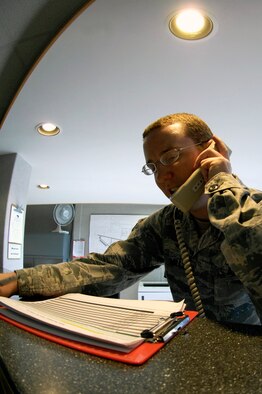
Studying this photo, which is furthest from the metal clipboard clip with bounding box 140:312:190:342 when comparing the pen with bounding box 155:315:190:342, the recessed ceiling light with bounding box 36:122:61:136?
the recessed ceiling light with bounding box 36:122:61:136

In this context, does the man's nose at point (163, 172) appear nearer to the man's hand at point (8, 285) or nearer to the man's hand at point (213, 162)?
the man's hand at point (213, 162)

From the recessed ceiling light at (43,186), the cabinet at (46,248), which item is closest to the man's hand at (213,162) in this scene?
the recessed ceiling light at (43,186)

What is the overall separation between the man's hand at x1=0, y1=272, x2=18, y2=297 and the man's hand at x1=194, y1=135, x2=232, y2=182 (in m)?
0.53

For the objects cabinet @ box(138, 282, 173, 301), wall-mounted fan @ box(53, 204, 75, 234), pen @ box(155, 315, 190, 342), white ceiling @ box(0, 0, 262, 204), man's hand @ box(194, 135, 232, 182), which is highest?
white ceiling @ box(0, 0, 262, 204)

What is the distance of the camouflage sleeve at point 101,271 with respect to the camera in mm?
707

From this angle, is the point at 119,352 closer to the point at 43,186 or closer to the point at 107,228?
the point at 43,186

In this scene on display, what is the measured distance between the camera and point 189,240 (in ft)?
2.48

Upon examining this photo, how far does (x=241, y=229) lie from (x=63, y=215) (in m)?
4.34

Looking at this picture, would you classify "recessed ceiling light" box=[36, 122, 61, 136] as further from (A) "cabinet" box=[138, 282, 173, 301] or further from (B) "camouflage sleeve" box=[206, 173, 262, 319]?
Result: (A) "cabinet" box=[138, 282, 173, 301]

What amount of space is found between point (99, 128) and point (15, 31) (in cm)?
104

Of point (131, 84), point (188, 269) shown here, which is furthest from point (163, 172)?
point (131, 84)

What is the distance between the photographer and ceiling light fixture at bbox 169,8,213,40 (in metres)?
1.06

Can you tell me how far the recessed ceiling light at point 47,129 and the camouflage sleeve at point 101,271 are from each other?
129 cm

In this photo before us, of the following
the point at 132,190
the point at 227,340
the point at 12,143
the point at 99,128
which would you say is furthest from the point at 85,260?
the point at 132,190
